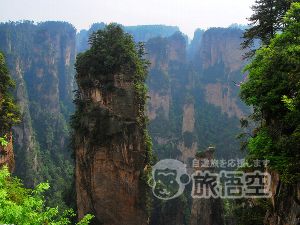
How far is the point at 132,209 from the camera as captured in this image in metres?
14.5

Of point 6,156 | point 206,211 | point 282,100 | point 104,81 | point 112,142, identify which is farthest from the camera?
point 206,211

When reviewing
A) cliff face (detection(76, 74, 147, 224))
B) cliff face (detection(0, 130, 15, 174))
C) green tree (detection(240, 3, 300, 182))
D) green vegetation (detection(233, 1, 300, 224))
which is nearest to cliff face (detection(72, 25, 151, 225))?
cliff face (detection(76, 74, 147, 224))

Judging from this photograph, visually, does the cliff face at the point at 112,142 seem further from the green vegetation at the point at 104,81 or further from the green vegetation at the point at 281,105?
the green vegetation at the point at 281,105

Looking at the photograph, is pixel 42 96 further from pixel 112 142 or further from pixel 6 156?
pixel 112 142

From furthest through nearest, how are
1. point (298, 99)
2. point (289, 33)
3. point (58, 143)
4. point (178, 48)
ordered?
point (178, 48)
point (58, 143)
point (289, 33)
point (298, 99)

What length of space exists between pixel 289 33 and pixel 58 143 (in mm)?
43863

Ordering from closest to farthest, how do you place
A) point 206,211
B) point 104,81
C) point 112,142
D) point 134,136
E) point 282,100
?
point 282,100, point 134,136, point 104,81, point 112,142, point 206,211

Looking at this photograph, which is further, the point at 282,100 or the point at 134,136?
the point at 134,136

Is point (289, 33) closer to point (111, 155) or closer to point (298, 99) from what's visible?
point (298, 99)

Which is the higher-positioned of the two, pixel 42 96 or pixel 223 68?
pixel 223 68

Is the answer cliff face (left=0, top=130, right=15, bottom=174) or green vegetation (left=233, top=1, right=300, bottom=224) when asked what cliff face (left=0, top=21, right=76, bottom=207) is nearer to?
cliff face (left=0, top=130, right=15, bottom=174)

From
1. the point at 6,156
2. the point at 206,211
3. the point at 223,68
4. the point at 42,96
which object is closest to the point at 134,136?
the point at 6,156

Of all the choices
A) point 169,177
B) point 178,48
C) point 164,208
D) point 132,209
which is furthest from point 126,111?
point 178,48

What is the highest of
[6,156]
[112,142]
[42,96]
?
[42,96]
